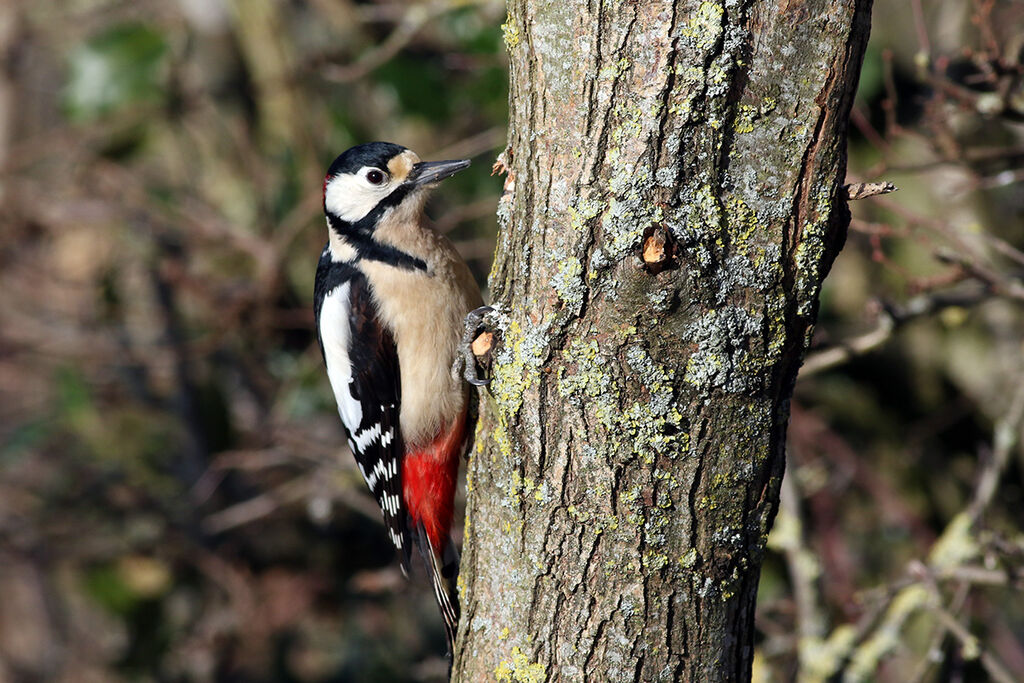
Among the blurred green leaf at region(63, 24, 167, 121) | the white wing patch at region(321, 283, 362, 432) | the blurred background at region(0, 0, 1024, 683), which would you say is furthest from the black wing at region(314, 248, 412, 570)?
the blurred green leaf at region(63, 24, 167, 121)

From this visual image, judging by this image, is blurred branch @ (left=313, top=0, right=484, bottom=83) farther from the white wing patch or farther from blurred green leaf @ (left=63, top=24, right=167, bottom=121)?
the white wing patch

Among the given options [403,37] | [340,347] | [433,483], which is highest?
[403,37]

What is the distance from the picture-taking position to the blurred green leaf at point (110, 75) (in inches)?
165

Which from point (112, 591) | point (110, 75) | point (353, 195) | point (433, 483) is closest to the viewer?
point (433, 483)

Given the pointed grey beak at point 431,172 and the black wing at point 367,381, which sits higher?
the pointed grey beak at point 431,172

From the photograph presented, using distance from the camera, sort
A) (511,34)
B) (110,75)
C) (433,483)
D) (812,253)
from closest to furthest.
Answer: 1. (812,253)
2. (511,34)
3. (433,483)
4. (110,75)

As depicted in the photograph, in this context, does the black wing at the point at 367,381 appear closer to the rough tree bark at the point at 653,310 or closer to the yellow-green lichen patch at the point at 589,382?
the rough tree bark at the point at 653,310

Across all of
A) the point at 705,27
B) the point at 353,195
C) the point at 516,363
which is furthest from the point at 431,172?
the point at 705,27

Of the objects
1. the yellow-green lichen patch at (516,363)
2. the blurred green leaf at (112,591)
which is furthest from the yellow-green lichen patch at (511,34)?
the blurred green leaf at (112,591)

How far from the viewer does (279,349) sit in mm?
5066

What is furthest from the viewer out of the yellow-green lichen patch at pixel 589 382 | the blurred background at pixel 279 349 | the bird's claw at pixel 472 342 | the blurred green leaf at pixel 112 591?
the blurred green leaf at pixel 112 591

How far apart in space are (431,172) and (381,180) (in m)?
0.16

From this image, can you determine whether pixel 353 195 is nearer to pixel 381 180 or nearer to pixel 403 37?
pixel 381 180

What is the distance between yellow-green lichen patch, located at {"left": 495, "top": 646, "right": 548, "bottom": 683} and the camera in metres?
1.80
